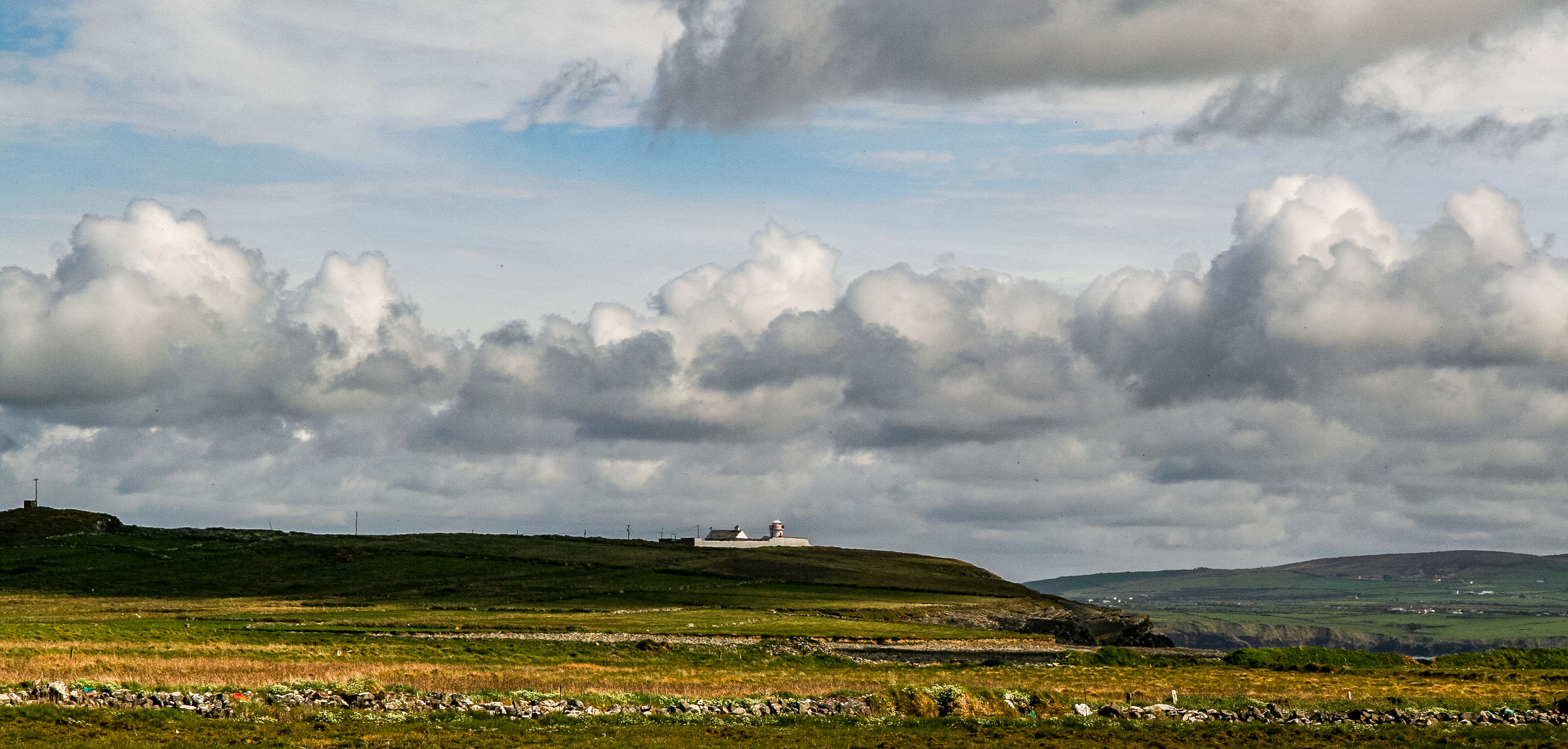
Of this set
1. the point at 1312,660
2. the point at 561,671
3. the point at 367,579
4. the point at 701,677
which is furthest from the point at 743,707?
the point at 367,579

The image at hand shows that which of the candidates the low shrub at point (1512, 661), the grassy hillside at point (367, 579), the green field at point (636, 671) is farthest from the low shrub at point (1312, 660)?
Result: the grassy hillside at point (367, 579)

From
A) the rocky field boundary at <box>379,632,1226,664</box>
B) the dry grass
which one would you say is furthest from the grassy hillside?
the dry grass

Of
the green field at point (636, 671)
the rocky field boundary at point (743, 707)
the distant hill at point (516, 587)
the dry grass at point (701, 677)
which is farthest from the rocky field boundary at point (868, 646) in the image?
the rocky field boundary at point (743, 707)

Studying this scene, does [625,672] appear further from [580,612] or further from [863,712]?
[580,612]

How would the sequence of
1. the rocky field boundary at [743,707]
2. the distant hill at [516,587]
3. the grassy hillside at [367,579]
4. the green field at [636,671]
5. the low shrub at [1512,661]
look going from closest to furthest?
the green field at [636,671]
the rocky field boundary at [743,707]
the low shrub at [1512,661]
the distant hill at [516,587]
the grassy hillside at [367,579]

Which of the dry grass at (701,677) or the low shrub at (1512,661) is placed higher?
the dry grass at (701,677)

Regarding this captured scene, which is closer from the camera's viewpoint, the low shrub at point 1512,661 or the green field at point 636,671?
the green field at point 636,671

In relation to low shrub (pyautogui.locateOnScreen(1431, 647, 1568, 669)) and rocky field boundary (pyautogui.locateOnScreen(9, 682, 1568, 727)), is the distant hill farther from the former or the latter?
rocky field boundary (pyautogui.locateOnScreen(9, 682, 1568, 727))

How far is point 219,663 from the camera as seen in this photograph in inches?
2469

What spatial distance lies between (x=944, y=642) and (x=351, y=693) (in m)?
69.4

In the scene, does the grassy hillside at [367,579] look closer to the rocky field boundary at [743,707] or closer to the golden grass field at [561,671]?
the golden grass field at [561,671]

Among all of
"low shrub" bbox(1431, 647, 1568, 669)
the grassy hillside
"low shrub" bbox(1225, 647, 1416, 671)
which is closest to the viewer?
"low shrub" bbox(1225, 647, 1416, 671)

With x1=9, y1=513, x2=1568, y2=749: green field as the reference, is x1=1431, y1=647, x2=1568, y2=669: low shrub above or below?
below

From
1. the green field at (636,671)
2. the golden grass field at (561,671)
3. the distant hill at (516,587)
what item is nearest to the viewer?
the green field at (636,671)
